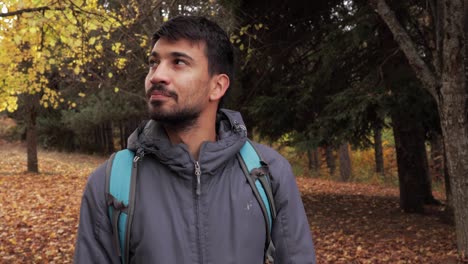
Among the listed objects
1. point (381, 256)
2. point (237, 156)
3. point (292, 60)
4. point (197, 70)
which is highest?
point (292, 60)

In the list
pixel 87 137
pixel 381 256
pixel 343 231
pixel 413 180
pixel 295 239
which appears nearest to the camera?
pixel 295 239

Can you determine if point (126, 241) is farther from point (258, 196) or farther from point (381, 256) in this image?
point (381, 256)

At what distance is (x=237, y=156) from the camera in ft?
6.17

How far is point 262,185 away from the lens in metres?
1.79

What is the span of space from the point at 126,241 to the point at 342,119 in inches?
278

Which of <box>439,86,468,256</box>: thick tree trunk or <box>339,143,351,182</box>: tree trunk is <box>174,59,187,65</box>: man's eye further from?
<box>339,143,351,182</box>: tree trunk

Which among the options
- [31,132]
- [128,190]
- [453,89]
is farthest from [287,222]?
[31,132]

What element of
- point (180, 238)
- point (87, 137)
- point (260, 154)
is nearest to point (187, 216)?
point (180, 238)

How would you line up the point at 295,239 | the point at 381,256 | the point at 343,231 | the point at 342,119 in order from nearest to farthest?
1. the point at 295,239
2. the point at 381,256
3. the point at 342,119
4. the point at 343,231

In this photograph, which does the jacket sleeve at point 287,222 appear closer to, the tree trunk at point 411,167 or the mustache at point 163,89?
the mustache at point 163,89

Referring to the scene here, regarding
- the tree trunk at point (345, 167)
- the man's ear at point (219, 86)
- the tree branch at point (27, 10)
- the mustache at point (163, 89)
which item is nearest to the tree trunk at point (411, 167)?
the tree branch at point (27, 10)

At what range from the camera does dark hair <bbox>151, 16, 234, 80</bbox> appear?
1891 millimetres

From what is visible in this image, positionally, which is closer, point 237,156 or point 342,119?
point 237,156

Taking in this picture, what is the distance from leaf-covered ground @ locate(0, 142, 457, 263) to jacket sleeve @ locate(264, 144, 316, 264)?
→ 5.48m
